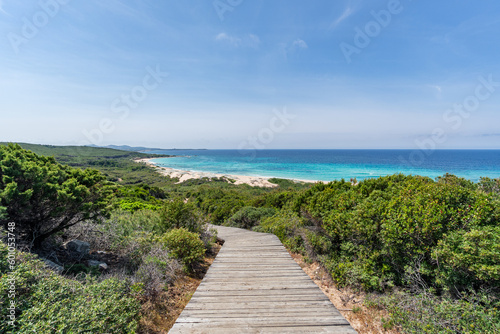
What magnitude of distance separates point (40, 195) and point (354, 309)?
678 cm

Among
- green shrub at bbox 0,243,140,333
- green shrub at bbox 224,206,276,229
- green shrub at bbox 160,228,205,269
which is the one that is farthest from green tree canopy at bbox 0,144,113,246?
green shrub at bbox 224,206,276,229

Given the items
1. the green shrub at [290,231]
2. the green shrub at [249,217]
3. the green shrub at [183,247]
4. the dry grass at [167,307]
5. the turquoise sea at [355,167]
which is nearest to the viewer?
→ the dry grass at [167,307]

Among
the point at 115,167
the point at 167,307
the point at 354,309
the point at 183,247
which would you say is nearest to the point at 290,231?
the point at 354,309

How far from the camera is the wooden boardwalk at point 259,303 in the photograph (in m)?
2.82

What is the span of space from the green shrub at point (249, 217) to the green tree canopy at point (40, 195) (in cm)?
694

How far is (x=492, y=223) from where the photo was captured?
3.23 metres

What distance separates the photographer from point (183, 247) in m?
5.54

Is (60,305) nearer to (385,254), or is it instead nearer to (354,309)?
(354,309)

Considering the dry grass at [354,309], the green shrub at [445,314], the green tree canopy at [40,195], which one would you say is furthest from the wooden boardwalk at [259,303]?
the green tree canopy at [40,195]

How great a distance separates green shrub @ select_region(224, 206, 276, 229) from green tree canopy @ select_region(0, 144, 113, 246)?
6.94 metres

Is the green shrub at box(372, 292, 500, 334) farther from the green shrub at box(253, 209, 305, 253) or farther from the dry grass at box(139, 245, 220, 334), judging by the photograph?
the dry grass at box(139, 245, 220, 334)

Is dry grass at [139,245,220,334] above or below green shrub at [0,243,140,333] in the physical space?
below

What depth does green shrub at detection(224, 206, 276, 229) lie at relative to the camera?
10812 mm

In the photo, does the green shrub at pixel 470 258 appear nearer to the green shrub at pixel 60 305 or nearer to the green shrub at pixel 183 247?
the green shrub at pixel 60 305
